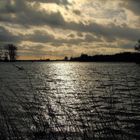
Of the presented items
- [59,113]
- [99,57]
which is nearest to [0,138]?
[59,113]

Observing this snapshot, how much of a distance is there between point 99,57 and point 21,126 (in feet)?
597

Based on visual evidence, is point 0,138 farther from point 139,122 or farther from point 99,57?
point 99,57

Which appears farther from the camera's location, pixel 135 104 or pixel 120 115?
pixel 135 104

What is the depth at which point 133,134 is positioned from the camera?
15234 mm

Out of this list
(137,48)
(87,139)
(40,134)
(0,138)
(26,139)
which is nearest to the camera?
(87,139)

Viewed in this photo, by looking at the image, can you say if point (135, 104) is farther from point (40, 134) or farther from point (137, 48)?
point (137, 48)

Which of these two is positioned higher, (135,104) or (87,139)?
(87,139)

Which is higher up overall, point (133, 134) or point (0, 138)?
point (0, 138)

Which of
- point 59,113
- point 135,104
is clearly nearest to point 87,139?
point 59,113

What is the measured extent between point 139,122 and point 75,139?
8.60 m

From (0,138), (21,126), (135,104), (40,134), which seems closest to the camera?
(0,138)

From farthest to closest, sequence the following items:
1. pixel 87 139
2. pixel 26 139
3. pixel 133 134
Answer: pixel 133 134
pixel 26 139
pixel 87 139

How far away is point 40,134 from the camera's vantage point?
38.0ft

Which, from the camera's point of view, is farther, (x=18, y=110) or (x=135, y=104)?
(x=135, y=104)
